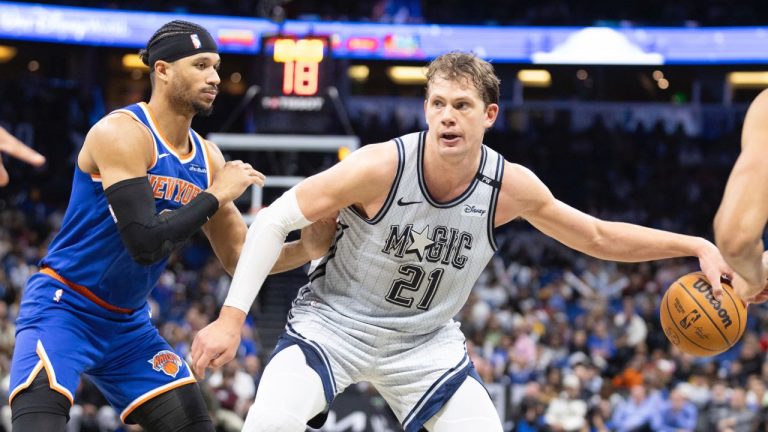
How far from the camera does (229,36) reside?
2041 cm

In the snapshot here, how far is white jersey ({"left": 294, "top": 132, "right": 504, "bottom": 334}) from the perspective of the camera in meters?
4.38

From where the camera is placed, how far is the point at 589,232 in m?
4.65

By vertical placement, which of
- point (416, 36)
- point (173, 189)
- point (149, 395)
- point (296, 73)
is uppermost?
point (173, 189)

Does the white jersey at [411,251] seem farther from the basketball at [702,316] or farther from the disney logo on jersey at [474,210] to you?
the basketball at [702,316]

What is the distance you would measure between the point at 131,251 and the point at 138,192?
0.25 m

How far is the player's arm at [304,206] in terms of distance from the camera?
166 inches

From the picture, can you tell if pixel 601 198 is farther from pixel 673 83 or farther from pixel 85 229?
pixel 85 229

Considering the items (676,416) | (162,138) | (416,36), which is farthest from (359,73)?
(162,138)

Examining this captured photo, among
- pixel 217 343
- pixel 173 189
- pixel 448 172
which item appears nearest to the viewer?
pixel 217 343

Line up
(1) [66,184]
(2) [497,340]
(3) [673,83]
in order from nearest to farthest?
(2) [497,340]
(1) [66,184]
(3) [673,83]

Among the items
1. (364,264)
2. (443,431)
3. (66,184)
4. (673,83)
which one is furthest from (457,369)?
(673,83)

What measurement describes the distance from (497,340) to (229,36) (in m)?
8.80

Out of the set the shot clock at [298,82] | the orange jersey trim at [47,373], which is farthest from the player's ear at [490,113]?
the shot clock at [298,82]

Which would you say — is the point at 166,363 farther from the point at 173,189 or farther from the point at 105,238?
the point at 173,189
